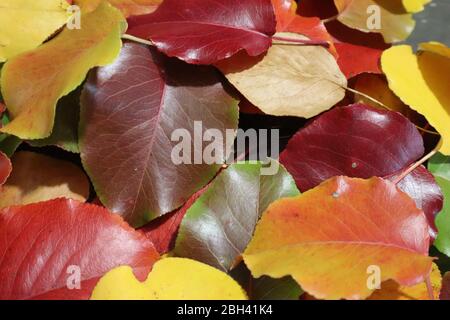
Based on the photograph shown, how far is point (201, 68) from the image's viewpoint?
453 mm

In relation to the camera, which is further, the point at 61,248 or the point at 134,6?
the point at 134,6

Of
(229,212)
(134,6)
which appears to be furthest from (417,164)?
(134,6)

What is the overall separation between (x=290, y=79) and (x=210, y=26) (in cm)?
8

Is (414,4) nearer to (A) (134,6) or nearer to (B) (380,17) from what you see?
(B) (380,17)

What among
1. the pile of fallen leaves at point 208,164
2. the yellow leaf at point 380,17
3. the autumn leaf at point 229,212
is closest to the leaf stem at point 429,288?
the pile of fallen leaves at point 208,164

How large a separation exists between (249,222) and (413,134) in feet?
0.48

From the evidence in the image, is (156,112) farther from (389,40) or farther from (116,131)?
(389,40)

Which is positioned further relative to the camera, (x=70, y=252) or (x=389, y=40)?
(x=389, y=40)

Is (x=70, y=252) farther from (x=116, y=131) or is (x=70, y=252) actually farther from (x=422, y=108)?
(x=422, y=108)

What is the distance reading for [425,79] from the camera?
0.48m

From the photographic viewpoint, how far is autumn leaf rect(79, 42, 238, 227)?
43 centimetres

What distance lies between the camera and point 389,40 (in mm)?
523

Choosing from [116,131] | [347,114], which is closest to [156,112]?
[116,131]

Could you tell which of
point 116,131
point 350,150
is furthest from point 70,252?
point 350,150
